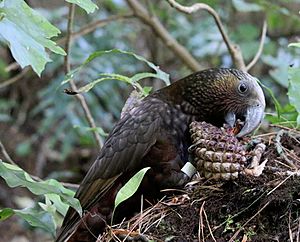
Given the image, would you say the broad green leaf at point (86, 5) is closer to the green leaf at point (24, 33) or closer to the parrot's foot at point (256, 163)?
the green leaf at point (24, 33)

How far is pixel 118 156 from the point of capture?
6.31 feet

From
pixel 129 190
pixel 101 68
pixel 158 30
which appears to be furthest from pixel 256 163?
pixel 101 68

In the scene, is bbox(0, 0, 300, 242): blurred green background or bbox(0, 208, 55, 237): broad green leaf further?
bbox(0, 0, 300, 242): blurred green background

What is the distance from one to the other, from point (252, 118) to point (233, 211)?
18.5 inches

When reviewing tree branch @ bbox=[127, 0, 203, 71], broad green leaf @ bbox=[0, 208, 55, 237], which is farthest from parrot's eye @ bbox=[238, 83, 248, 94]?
Result: tree branch @ bbox=[127, 0, 203, 71]

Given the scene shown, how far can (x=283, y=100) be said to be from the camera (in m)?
4.22

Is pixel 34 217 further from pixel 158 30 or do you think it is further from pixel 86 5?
pixel 158 30

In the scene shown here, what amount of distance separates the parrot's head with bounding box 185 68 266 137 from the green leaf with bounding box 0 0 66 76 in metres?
0.76

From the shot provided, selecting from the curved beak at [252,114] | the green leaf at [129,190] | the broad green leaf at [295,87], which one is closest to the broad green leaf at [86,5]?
the green leaf at [129,190]

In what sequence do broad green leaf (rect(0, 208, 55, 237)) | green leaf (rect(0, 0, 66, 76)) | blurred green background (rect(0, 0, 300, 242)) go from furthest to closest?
1. blurred green background (rect(0, 0, 300, 242))
2. broad green leaf (rect(0, 208, 55, 237))
3. green leaf (rect(0, 0, 66, 76))

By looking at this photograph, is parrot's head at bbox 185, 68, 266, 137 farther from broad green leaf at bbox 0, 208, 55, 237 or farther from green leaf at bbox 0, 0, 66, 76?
green leaf at bbox 0, 0, 66, 76

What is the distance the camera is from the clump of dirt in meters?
1.51

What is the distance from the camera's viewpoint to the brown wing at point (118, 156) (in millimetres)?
1911

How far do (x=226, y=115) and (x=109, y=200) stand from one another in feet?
1.50
